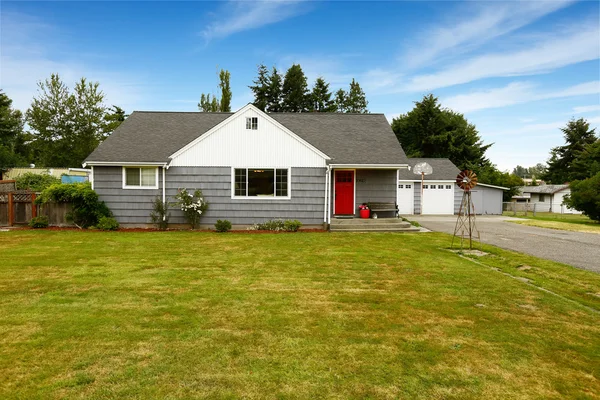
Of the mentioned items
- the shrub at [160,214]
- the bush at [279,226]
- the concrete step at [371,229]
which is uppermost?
the shrub at [160,214]

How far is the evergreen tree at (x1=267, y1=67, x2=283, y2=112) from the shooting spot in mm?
43312

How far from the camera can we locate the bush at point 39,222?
1456 cm

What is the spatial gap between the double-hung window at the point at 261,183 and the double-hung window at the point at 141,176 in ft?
11.4

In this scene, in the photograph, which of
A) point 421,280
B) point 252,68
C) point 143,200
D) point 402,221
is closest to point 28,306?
point 421,280

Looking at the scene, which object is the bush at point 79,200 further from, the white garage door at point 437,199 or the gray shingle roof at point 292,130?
the white garage door at point 437,199

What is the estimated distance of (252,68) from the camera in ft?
143

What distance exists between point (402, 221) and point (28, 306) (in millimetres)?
13649

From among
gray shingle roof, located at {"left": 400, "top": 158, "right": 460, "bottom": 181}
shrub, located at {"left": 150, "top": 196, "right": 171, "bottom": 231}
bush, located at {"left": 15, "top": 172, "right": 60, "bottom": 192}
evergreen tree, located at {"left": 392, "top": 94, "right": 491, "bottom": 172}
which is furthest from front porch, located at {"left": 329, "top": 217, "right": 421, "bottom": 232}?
evergreen tree, located at {"left": 392, "top": 94, "right": 491, "bottom": 172}

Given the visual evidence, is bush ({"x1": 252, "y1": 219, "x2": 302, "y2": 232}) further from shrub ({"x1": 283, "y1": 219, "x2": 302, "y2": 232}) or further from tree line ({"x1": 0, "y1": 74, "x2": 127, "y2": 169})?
tree line ({"x1": 0, "y1": 74, "x2": 127, "y2": 169})

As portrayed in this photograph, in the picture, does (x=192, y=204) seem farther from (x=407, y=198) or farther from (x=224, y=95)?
(x=224, y=95)

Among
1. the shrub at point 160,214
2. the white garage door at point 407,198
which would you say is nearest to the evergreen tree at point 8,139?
the shrub at point 160,214

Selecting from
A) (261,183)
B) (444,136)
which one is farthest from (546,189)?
(261,183)

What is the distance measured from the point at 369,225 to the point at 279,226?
387cm

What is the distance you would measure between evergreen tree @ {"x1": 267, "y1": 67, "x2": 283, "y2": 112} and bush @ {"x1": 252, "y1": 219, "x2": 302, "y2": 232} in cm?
3074
